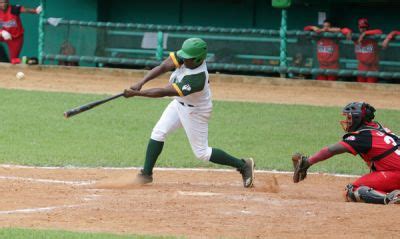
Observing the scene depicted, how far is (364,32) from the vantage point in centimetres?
1803

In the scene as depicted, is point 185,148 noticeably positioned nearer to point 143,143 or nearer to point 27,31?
point 143,143

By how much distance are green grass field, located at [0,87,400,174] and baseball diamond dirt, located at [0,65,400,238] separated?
69 cm

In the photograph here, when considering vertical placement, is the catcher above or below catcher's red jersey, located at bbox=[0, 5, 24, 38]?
above

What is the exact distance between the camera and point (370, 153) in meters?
8.47

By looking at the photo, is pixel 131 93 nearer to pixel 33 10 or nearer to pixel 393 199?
pixel 393 199

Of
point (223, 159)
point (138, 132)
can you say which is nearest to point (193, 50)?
point (223, 159)

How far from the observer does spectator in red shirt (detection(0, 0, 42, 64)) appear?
1991cm

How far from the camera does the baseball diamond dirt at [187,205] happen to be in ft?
23.3

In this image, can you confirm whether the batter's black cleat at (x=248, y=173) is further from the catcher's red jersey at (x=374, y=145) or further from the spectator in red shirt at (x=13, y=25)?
the spectator in red shirt at (x=13, y=25)

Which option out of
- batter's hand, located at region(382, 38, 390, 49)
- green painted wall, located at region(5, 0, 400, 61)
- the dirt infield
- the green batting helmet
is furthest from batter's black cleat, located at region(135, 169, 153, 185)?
green painted wall, located at region(5, 0, 400, 61)

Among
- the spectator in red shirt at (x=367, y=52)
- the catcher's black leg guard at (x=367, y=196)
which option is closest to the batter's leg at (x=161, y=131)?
the catcher's black leg guard at (x=367, y=196)

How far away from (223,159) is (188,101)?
0.71 m

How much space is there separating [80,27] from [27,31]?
2692 mm

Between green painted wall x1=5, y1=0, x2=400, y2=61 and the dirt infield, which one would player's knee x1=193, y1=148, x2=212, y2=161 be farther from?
green painted wall x1=5, y1=0, x2=400, y2=61
